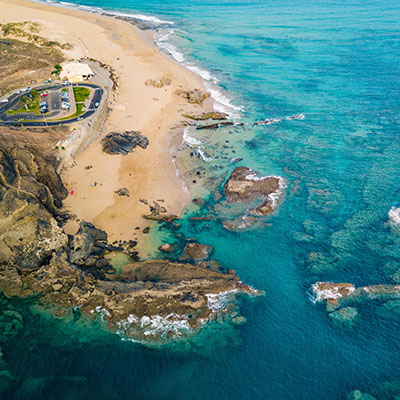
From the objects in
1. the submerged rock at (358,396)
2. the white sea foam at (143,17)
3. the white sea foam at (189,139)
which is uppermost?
the white sea foam at (143,17)

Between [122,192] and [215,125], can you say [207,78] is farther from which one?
[122,192]

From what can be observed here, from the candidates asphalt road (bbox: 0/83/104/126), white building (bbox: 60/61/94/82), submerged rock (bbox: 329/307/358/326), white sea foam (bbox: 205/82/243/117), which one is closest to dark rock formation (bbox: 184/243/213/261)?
submerged rock (bbox: 329/307/358/326)

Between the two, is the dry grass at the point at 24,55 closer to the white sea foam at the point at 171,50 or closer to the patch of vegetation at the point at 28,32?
the patch of vegetation at the point at 28,32

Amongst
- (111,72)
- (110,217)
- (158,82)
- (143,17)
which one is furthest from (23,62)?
(143,17)

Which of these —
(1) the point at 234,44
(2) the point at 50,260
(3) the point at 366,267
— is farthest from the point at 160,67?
(3) the point at 366,267

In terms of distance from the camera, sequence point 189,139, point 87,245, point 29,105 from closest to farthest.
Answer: point 87,245 → point 189,139 → point 29,105

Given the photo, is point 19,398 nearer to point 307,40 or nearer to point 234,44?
point 234,44

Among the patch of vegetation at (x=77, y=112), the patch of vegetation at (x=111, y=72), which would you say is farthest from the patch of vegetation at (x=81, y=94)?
the patch of vegetation at (x=111, y=72)
